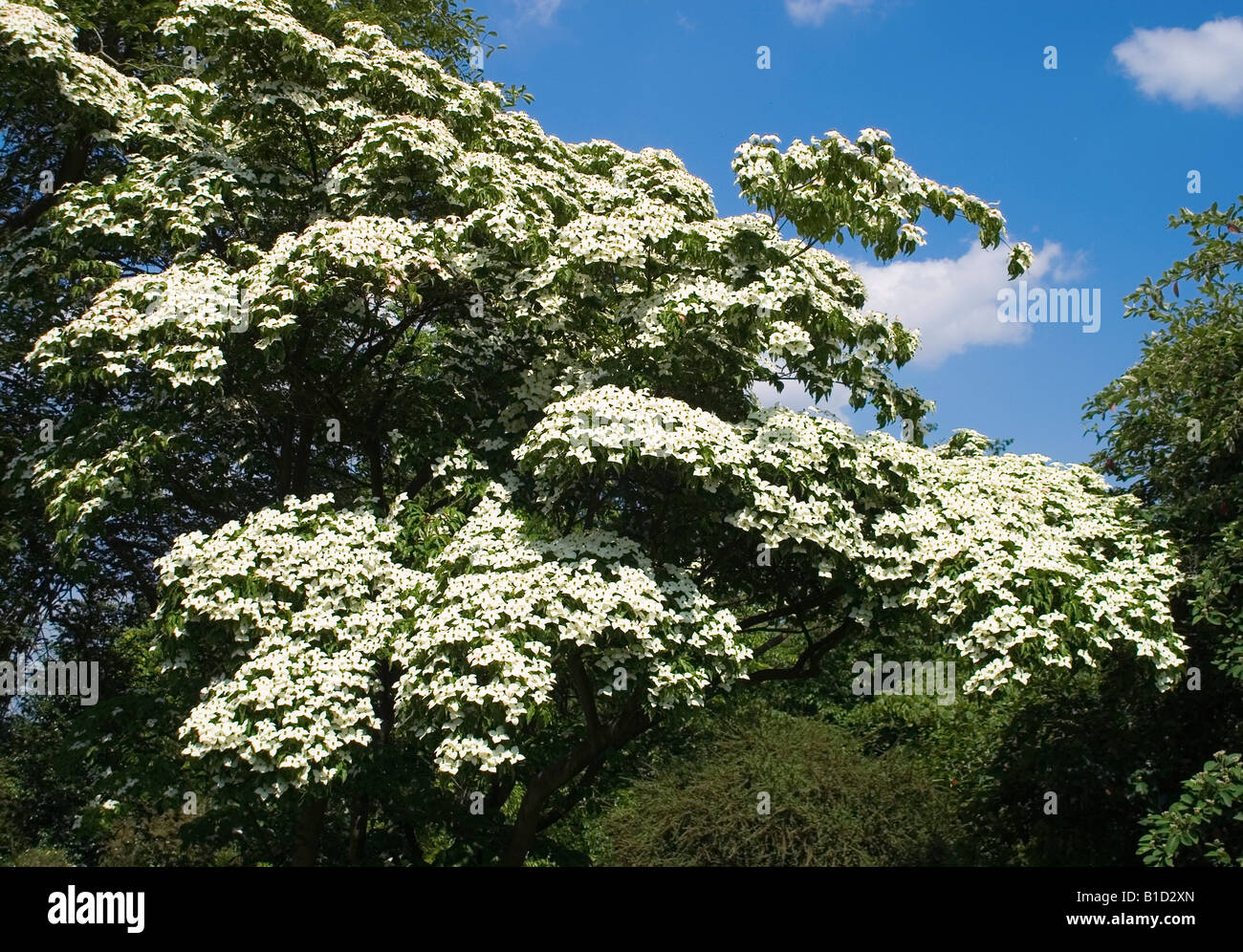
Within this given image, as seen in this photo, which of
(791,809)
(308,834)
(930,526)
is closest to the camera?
(930,526)

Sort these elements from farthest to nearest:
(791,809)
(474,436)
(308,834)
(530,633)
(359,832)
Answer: (791,809) → (359,832) → (474,436) → (308,834) → (530,633)

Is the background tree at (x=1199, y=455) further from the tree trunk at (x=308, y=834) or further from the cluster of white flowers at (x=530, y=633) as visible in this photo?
the tree trunk at (x=308, y=834)

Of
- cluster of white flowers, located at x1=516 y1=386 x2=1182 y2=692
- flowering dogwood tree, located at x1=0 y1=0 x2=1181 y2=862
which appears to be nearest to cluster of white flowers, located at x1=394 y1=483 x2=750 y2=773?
flowering dogwood tree, located at x1=0 y1=0 x2=1181 y2=862

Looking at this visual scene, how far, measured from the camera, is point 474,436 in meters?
11.9

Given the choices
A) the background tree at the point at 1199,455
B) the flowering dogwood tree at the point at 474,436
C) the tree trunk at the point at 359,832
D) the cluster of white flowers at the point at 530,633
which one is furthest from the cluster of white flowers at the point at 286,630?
the background tree at the point at 1199,455

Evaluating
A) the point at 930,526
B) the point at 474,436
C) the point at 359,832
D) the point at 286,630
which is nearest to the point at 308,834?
the point at 359,832

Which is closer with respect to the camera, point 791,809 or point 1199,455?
point 1199,455

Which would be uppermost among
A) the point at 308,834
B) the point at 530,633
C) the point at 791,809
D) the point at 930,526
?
the point at 930,526

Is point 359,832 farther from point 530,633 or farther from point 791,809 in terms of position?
point 791,809

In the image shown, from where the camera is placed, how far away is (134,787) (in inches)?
420

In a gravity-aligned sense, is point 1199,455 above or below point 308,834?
above

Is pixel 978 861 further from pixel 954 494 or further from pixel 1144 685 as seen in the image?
pixel 954 494

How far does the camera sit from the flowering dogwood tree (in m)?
9.38

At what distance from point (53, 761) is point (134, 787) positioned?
125cm
